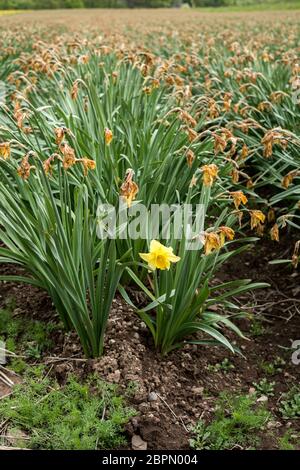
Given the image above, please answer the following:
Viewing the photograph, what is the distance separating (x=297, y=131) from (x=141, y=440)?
216 centimetres

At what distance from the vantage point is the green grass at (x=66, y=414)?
5.86 ft

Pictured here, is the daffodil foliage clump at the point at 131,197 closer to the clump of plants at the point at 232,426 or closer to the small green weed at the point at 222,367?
the small green weed at the point at 222,367

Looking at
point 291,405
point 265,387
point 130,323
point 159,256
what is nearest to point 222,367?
point 265,387

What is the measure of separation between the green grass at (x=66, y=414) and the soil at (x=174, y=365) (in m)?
0.06

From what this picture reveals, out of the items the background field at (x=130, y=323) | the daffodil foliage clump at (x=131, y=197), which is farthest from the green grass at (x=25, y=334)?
the daffodil foliage clump at (x=131, y=197)

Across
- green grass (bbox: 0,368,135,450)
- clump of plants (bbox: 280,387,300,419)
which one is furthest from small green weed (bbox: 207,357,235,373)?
green grass (bbox: 0,368,135,450)

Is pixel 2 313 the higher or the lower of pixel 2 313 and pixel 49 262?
the lower

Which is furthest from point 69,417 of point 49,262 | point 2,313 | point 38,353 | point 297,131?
point 297,131

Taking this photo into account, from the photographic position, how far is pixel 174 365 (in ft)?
7.06

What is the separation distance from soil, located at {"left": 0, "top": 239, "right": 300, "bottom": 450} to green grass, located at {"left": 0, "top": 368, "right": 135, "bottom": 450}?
0.06m

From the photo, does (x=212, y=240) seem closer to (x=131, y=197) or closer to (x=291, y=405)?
(x=131, y=197)

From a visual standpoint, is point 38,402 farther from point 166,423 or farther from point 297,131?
point 297,131

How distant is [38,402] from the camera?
192 cm
